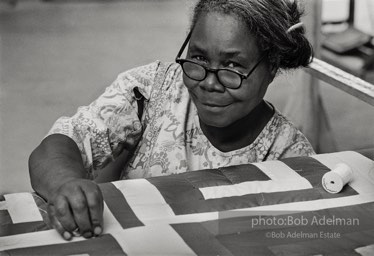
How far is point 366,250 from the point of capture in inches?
55.6

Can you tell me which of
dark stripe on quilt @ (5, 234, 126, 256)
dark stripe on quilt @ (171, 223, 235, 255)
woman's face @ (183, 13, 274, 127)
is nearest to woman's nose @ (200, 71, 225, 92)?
woman's face @ (183, 13, 274, 127)

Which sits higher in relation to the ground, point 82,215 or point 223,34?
point 223,34

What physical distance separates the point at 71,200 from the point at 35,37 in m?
4.21

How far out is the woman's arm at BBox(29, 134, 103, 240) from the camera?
140 centimetres

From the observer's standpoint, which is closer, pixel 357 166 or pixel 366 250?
pixel 366 250

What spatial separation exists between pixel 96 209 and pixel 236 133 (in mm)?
671

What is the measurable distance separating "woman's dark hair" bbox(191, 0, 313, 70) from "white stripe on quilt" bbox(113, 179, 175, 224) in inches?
19.2

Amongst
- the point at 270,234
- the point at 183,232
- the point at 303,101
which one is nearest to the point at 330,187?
the point at 270,234

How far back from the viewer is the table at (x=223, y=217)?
1.38m

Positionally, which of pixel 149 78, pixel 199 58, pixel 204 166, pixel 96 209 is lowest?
pixel 204 166

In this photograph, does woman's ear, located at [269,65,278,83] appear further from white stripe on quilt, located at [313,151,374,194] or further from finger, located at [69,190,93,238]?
finger, located at [69,190,93,238]

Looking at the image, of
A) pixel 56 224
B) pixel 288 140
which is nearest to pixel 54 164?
pixel 56 224

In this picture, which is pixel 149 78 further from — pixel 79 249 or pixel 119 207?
pixel 79 249

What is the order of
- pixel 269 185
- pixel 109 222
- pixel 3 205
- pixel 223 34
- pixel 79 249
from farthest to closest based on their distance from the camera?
pixel 223 34 < pixel 269 185 < pixel 3 205 < pixel 109 222 < pixel 79 249
